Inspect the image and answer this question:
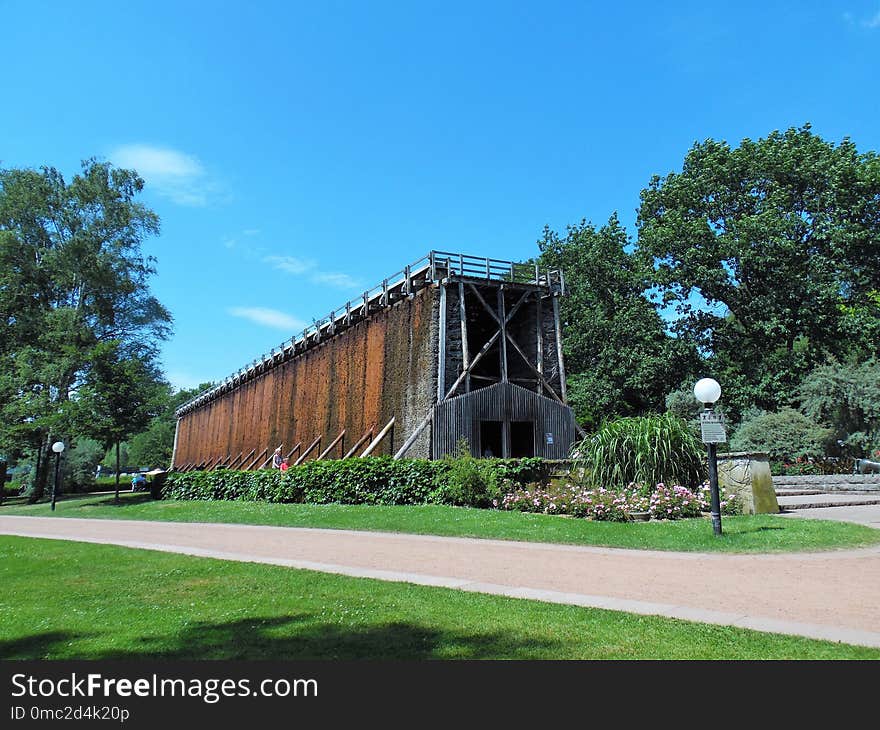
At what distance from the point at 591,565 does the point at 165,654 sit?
5255 mm

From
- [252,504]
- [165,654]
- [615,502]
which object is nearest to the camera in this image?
[165,654]

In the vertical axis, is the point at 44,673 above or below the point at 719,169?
below

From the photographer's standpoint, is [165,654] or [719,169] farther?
[719,169]

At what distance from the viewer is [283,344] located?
35.7 meters

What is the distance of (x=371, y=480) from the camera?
16.9 metres

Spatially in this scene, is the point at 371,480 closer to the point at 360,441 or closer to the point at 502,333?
the point at 360,441

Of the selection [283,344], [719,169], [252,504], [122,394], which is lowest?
[252,504]

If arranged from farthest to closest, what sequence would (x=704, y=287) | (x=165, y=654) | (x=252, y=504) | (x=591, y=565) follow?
(x=704, y=287), (x=252, y=504), (x=591, y=565), (x=165, y=654)

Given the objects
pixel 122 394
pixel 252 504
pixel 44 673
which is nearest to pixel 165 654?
pixel 44 673

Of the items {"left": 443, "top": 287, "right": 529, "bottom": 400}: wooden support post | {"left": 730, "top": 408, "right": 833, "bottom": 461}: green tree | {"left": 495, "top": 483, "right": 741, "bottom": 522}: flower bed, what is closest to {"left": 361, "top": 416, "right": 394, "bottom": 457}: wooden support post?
{"left": 443, "top": 287, "right": 529, "bottom": 400}: wooden support post

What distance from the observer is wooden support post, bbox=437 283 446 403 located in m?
21.7

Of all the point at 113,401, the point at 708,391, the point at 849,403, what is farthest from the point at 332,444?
the point at 849,403

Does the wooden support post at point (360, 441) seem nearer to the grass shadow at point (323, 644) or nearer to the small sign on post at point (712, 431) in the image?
the small sign on post at point (712, 431)

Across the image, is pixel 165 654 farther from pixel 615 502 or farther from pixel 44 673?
pixel 615 502
